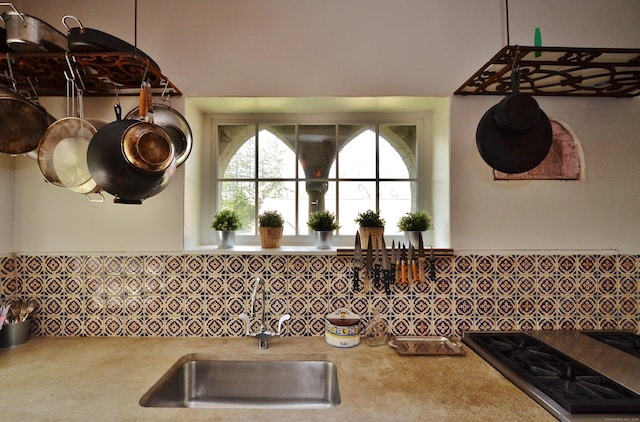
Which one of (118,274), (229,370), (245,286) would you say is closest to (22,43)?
(118,274)

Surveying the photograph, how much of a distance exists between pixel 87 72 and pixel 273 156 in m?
0.89

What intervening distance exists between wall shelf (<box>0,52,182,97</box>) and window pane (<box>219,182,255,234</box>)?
1.79 feet

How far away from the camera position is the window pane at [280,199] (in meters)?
1.84

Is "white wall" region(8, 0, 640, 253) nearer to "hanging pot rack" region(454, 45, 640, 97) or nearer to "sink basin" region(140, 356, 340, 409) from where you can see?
"hanging pot rack" region(454, 45, 640, 97)

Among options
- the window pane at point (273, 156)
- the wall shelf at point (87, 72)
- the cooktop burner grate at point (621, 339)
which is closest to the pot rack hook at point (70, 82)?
the wall shelf at point (87, 72)

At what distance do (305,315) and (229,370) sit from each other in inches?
15.8

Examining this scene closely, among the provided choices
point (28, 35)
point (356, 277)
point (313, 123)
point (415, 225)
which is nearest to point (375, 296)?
point (356, 277)

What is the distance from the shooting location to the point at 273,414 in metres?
0.97

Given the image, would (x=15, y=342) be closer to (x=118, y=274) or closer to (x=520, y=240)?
(x=118, y=274)

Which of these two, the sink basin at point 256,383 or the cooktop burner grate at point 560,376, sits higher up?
the cooktop burner grate at point 560,376

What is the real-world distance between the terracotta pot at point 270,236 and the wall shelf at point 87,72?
0.76m

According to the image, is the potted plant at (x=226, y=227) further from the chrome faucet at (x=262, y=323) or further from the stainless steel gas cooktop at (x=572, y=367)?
the stainless steel gas cooktop at (x=572, y=367)

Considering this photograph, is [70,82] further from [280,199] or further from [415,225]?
[415,225]

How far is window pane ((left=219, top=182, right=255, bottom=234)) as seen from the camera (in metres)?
1.84
